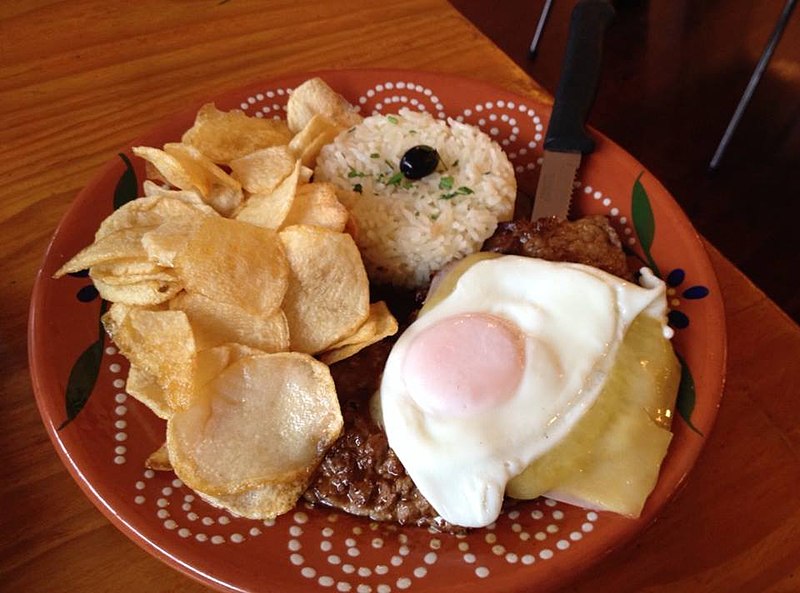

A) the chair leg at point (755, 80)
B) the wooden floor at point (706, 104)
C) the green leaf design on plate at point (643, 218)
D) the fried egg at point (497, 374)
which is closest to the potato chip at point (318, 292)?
the fried egg at point (497, 374)

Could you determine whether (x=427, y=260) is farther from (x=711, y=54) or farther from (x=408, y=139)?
(x=711, y=54)

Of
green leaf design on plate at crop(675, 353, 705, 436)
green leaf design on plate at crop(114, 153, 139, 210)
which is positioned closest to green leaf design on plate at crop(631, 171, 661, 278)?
green leaf design on plate at crop(675, 353, 705, 436)

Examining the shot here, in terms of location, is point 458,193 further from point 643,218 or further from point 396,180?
point 643,218

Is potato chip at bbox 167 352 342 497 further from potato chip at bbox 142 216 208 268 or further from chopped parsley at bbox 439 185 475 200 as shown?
chopped parsley at bbox 439 185 475 200

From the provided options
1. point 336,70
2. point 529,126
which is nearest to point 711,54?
point 529,126

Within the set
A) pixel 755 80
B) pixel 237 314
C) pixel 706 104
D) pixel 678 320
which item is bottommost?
pixel 706 104

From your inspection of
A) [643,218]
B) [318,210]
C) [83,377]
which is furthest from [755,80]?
[83,377]
